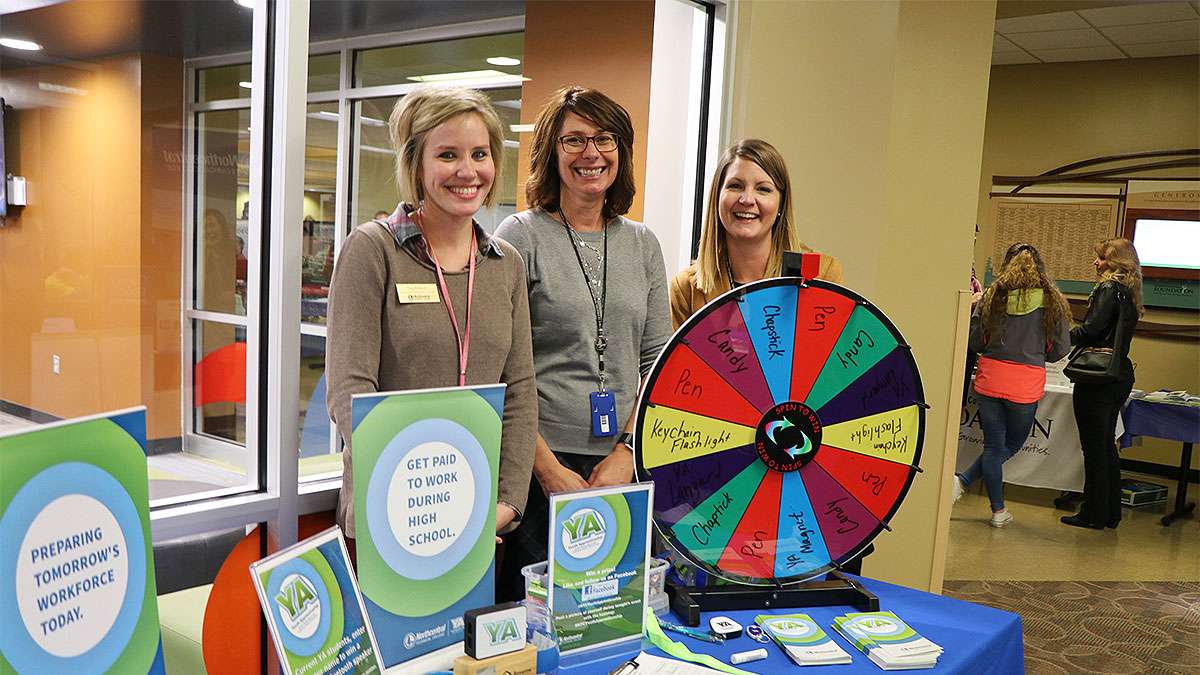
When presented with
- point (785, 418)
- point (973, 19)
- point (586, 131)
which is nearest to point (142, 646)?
point (785, 418)

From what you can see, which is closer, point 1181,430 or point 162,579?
point 162,579

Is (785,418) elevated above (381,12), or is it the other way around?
(381,12)

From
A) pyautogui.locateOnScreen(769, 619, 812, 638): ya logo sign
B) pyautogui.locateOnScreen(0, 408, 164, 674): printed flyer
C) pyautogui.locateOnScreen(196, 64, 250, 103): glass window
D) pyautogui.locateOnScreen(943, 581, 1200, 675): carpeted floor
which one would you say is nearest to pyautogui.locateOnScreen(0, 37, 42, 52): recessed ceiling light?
pyautogui.locateOnScreen(196, 64, 250, 103): glass window

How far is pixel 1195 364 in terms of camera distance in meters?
7.02

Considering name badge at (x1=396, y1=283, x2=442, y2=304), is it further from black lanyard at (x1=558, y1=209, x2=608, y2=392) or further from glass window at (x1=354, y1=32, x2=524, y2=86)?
glass window at (x1=354, y1=32, x2=524, y2=86)

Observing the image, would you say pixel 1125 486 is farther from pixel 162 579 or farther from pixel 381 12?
pixel 162 579

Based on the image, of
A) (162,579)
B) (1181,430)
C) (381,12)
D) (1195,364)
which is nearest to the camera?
(162,579)

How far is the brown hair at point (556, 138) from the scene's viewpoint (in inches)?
77.9

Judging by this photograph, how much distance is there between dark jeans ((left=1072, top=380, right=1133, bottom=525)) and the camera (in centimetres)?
561

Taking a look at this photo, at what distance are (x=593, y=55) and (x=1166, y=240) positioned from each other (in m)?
5.57

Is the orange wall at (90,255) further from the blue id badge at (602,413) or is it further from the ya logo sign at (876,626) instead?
Answer: the ya logo sign at (876,626)

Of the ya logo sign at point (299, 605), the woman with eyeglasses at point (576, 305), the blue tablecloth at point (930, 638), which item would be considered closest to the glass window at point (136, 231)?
the woman with eyeglasses at point (576, 305)

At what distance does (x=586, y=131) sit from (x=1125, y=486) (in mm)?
5830

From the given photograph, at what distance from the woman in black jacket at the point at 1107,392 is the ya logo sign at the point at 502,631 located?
525cm
